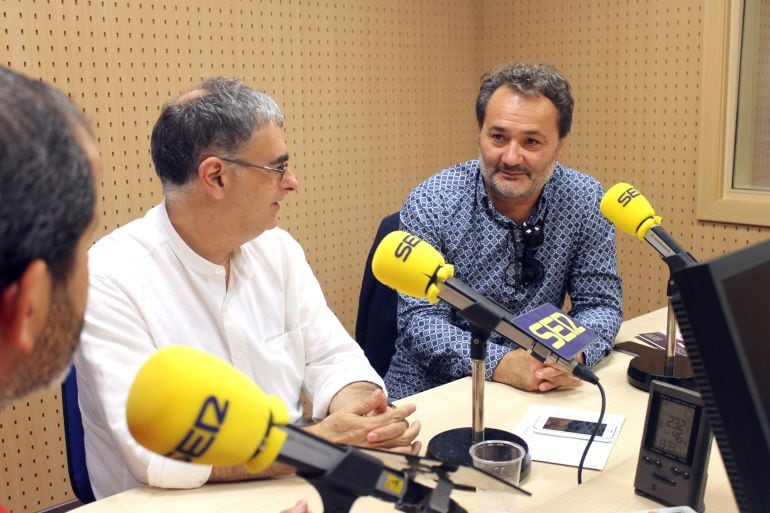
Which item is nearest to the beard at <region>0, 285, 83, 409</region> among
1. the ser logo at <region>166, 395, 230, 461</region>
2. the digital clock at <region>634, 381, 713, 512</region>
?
the ser logo at <region>166, 395, 230, 461</region>

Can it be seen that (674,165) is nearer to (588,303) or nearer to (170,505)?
(588,303)

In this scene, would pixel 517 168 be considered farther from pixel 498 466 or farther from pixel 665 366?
pixel 498 466

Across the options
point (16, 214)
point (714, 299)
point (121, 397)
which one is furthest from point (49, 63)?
point (714, 299)

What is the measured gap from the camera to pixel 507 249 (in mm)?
2432

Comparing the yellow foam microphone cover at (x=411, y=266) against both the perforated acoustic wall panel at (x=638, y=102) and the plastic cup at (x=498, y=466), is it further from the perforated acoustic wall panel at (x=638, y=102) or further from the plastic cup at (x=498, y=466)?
the perforated acoustic wall panel at (x=638, y=102)

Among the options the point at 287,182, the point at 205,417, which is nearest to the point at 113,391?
the point at 287,182

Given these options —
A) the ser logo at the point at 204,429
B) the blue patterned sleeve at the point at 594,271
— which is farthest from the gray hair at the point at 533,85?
the ser logo at the point at 204,429

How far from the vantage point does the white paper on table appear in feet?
Result: 4.98

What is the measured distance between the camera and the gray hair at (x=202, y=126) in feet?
5.90

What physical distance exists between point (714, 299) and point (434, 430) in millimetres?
955

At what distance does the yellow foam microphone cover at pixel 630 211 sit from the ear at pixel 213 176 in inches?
36.0

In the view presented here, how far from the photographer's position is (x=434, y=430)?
1672mm

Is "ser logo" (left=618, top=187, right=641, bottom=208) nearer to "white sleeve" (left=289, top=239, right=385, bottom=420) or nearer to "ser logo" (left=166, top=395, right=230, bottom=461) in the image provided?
"white sleeve" (left=289, top=239, right=385, bottom=420)

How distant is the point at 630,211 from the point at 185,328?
41.8 inches
